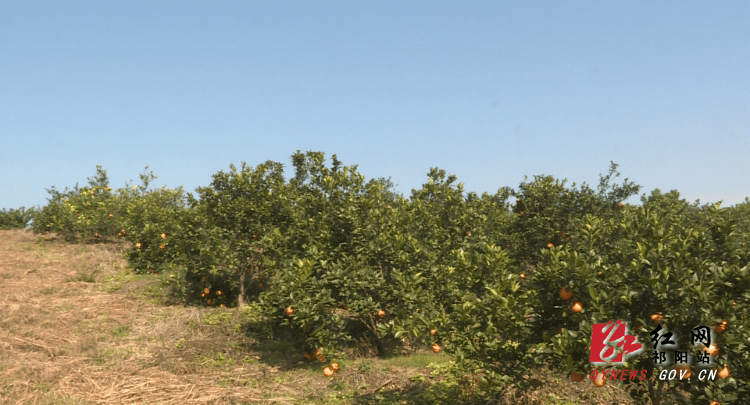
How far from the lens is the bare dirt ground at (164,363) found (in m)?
7.18

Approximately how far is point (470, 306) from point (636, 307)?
1.71 meters

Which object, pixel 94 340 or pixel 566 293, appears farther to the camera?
pixel 94 340

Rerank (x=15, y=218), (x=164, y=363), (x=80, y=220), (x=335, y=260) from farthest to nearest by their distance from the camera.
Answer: (x=15, y=218)
(x=80, y=220)
(x=335, y=260)
(x=164, y=363)

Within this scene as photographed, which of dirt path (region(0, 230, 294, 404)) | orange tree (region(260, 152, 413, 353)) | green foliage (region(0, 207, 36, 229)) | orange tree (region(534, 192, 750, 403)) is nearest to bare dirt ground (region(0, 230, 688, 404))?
dirt path (region(0, 230, 294, 404))

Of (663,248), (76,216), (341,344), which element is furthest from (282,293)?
(76,216)

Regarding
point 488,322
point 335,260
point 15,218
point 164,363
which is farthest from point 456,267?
point 15,218

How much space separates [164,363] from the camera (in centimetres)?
861

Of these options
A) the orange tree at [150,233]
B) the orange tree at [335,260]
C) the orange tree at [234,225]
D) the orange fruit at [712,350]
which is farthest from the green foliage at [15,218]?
the orange fruit at [712,350]

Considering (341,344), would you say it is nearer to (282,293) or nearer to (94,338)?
(282,293)

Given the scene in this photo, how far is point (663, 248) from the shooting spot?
486 cm

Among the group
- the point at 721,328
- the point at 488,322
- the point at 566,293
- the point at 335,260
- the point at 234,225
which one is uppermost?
the point at 234,225

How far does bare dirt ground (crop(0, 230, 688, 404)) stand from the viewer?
7.18 meters

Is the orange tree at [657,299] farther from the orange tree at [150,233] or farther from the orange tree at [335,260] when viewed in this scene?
the orange tree at [150,233]

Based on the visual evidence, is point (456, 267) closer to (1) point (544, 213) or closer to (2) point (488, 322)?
(2) point (488, 322)
